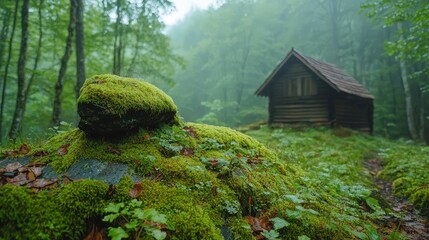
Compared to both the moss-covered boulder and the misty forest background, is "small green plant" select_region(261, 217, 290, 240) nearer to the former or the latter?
the moss-covered boulder

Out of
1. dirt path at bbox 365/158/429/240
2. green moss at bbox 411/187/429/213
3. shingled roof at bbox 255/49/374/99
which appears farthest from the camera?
shingled roof at bbox 255/49/374/99

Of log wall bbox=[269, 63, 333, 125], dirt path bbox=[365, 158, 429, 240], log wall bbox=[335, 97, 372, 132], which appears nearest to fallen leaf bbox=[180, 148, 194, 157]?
dirt path bbox=[365, 158, 429, 240]

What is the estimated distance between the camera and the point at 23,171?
266 cm

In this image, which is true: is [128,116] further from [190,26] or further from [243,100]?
[190,26]

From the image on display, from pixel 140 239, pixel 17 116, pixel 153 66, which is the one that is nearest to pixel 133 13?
pixel 153 66

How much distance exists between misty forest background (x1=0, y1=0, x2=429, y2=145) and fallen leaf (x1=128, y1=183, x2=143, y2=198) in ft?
26.3

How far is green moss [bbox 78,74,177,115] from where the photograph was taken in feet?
10.0

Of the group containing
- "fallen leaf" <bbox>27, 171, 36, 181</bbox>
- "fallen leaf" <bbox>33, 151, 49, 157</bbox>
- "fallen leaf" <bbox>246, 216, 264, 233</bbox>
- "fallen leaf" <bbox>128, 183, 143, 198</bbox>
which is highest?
"fallen leaf" <bbox>33, 151, 49, 157</bbox>

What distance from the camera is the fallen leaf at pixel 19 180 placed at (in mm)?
2365

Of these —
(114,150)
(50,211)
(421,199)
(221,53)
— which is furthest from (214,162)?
(221,53)

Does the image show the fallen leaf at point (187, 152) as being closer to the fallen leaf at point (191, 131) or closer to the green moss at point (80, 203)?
the fallen leaf at point (191, 131)

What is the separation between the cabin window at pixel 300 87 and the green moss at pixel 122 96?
1209 cm

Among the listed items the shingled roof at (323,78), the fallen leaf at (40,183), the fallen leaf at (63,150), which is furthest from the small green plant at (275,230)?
the shingled roof at (323,78)

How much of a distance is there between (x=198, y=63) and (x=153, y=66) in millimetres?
21704
